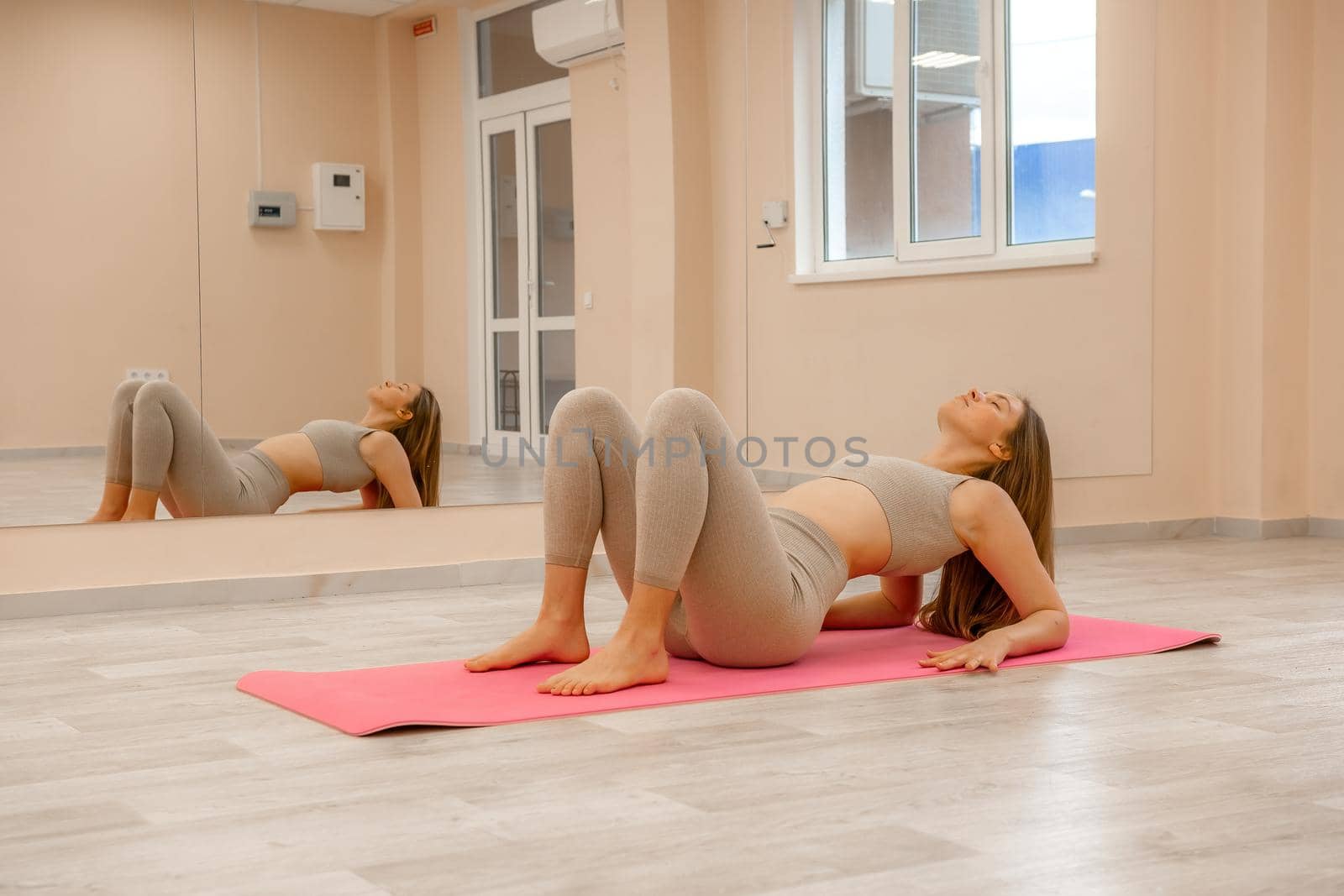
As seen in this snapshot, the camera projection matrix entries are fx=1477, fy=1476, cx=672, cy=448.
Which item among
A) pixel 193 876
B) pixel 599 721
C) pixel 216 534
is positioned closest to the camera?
pixel 193 876

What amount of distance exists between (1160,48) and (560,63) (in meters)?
2.35

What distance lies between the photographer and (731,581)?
2.71 meters

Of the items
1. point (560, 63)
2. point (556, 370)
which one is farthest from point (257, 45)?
point (556, 370)

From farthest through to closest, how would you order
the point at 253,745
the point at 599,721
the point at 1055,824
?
the point at 599,721 → the point at 253,745 → the point at 1055,824

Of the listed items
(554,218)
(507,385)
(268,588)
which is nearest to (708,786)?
(268,588)

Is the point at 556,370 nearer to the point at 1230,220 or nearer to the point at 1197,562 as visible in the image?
the point at 1197,562

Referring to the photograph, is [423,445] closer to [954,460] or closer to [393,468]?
[393,468]

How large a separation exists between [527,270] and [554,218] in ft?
0.64

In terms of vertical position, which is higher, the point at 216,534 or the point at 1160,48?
the point at 1160,48

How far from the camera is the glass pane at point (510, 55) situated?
15.2 ft

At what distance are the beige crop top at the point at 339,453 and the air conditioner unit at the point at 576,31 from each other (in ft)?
4.46

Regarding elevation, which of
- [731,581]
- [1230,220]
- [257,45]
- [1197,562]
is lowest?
[1197,562]

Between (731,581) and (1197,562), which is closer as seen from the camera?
(731,581)

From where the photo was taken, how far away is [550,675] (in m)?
2.92
